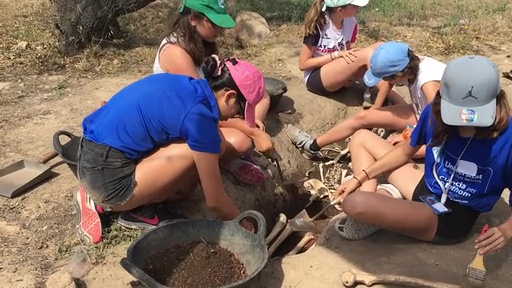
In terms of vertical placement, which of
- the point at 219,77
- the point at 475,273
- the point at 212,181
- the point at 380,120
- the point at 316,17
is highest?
the point at 219,77

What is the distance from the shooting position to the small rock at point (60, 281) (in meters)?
2.60

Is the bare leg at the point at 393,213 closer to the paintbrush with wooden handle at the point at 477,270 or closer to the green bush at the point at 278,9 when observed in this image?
the paintbrush with wooden handle at the point at 477,270

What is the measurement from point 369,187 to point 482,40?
3.85 metres

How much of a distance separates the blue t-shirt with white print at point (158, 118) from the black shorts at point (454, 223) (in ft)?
3.77

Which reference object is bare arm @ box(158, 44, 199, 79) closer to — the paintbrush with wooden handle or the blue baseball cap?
the blue baseball cap

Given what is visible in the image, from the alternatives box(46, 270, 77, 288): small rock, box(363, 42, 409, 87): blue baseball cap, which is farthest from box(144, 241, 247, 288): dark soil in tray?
box(363, 42, 409, 87): blue baseball cap

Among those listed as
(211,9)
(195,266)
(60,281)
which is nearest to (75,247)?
(60,281)

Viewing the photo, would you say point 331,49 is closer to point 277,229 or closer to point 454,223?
point 277,229

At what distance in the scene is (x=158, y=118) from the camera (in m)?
2.70

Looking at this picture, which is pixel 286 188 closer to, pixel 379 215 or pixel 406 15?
pixel 379 215

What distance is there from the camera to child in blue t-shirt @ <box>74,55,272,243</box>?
8.63 ft

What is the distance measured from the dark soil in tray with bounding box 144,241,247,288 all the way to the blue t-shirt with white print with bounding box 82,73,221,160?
19.0 inches

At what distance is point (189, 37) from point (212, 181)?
1.09 meters

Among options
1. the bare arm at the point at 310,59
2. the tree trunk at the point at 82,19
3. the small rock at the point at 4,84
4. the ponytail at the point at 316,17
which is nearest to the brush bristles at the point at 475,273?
the bare arm at the point at 310,59
